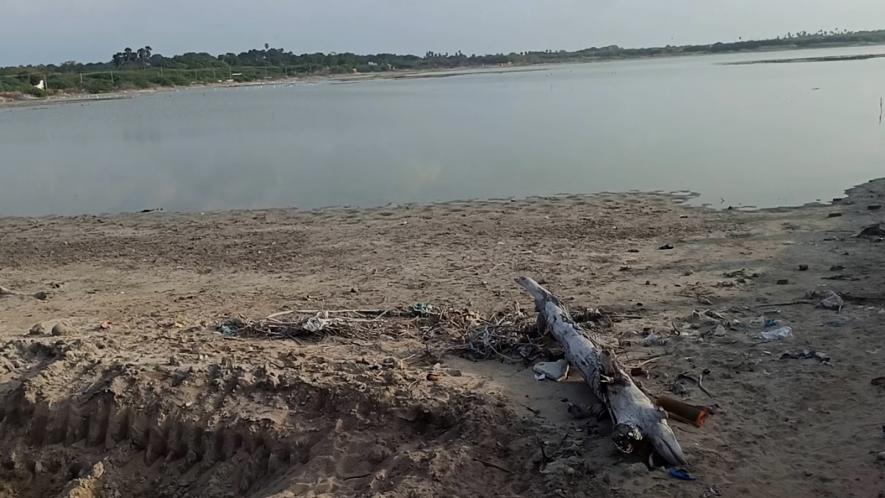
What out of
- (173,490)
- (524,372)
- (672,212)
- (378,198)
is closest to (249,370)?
(173,490)

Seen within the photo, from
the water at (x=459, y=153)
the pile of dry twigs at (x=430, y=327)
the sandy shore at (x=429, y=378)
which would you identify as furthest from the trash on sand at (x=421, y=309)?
the water at (x=459, y=153)

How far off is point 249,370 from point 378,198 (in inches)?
390

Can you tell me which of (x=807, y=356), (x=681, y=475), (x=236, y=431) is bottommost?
(x=236, y=431)

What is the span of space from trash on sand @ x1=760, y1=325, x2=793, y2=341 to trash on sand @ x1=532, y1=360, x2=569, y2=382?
5.12 ft

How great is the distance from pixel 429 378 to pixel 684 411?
1706mm

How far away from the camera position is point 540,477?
443 cm

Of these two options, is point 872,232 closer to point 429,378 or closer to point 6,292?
point 429,378

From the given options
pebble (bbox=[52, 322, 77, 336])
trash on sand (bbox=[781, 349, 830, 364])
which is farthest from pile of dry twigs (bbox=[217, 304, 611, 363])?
trash on sand (bbox=[781, 349, 830, 364])

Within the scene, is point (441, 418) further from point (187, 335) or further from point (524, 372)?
point (187, 335)

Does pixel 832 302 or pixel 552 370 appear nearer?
pixel 552 370

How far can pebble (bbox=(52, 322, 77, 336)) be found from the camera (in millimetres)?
7039

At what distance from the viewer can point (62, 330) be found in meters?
7.10

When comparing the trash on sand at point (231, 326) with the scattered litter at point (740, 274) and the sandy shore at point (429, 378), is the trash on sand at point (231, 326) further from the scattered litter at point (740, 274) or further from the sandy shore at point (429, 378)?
the scattered litter at point (740, 274)

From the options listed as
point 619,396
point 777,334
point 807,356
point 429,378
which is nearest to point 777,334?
point 777,334
